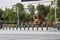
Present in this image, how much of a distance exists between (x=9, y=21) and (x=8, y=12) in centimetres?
274

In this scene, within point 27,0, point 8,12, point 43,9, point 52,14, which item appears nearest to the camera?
point 52,14

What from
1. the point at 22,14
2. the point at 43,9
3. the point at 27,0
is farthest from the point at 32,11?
the point at 27,0

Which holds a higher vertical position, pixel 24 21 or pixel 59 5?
pixel 59 5

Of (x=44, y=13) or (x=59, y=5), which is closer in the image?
(x=59, y=5)

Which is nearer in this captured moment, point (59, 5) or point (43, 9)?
point (59, 5)

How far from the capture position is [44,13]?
149 ft

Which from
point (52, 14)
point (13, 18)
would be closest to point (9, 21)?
point (13, 18)

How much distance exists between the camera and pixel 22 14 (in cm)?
4147

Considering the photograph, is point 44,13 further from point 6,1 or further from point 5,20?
point 6,1

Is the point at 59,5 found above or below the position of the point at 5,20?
above

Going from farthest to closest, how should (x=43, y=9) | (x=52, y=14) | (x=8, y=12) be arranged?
1. (x=43, y=9)
2. (x=8, y=12)
3. (x=52, y=14)

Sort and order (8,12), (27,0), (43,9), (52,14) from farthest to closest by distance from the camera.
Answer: (27,0), (43,9), (8,12), (52,14)

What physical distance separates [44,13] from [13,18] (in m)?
7.62

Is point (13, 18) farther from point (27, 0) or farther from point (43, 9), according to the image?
point (27, 0)
